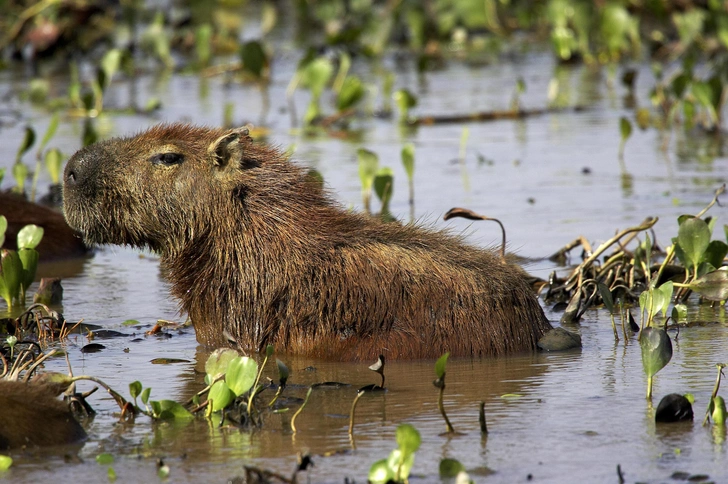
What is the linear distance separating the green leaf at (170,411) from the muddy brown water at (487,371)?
43 mm

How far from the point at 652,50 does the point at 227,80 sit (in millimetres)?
5971

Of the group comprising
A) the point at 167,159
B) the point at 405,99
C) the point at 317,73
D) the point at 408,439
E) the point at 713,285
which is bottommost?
the point at 408,439

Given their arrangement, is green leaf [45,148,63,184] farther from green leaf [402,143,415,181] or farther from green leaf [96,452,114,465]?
green leaf [96,452,114,465]

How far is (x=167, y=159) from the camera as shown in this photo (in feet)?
19.0

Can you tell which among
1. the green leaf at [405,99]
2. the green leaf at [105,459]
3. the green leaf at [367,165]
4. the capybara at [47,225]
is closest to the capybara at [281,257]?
the green leaf at [105,459]

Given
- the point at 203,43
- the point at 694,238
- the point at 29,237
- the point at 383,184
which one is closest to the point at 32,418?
the point at 29,237

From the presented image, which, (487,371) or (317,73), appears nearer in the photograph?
(487,371)

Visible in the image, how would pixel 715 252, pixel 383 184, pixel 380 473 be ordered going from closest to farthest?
pixel 380 473 → pixel 715 252 → pixel 383 184

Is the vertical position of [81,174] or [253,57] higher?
[253,57]

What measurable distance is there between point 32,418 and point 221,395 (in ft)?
2.24

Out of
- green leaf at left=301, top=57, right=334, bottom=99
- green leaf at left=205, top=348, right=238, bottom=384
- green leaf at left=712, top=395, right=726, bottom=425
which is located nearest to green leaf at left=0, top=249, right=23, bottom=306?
green leaf at left=205, top=348, right=238, bottom=384

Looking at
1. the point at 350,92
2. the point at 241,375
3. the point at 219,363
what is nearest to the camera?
the point at 241,375

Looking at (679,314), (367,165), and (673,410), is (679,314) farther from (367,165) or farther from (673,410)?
(367,165)

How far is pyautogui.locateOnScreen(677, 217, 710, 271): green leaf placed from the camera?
19.1 ft
